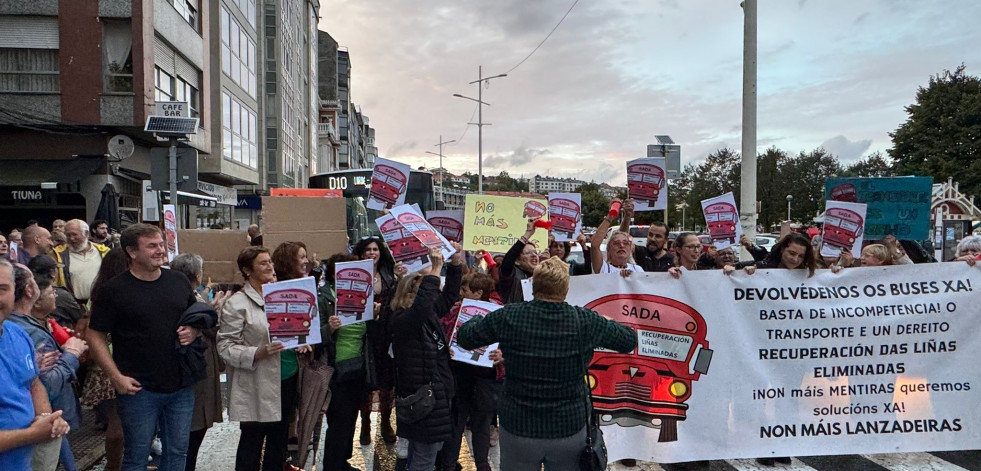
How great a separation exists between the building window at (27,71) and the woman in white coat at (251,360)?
15.7m

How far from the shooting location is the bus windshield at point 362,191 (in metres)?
13.9

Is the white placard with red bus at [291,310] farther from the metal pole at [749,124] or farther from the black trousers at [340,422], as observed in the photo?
the metal pole at [749,124]

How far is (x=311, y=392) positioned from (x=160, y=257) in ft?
4.63

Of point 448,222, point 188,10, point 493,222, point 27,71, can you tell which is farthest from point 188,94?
point 493,222

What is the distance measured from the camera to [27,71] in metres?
16.2

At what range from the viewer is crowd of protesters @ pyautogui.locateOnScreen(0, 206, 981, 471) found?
10.4ft

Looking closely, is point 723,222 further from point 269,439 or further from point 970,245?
point 269,439

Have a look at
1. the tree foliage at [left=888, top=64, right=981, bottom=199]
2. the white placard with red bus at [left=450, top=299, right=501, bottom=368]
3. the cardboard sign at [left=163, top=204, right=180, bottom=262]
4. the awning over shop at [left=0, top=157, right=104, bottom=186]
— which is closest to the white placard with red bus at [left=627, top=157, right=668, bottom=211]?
the white placard with red bus at [left=450, top=299, right=501, bottom=368]

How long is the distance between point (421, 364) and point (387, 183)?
227 cm

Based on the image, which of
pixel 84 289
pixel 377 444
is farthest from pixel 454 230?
pixel 84 289

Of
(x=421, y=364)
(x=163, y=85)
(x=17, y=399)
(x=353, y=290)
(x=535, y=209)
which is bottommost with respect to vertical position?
(x=421, y=364)

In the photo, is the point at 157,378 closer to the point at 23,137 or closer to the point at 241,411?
the point at 241,411

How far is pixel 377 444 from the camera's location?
5.82 metres

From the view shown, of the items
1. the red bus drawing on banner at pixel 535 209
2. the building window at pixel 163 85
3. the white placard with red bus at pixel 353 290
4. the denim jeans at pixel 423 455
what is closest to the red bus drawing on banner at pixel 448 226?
the red bus drawing on banner at pixel 535 209
